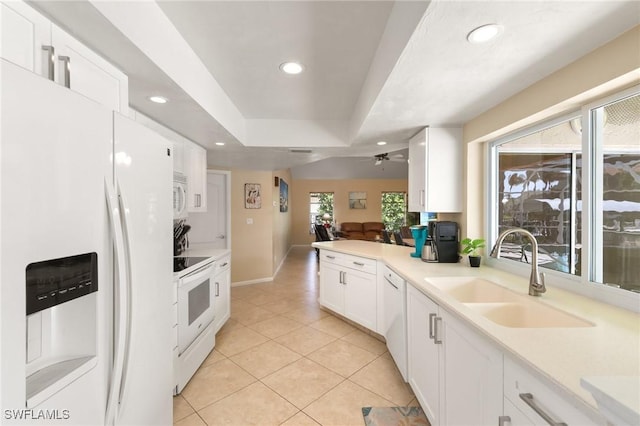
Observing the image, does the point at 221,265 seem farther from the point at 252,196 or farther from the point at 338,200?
the point at 338,200

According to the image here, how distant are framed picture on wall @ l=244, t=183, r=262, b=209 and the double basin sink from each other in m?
3.80

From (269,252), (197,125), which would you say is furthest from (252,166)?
(197,125)

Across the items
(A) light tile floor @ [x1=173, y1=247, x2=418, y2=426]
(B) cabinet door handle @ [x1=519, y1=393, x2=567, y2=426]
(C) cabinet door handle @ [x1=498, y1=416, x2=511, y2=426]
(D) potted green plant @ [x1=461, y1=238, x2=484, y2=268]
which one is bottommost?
(A) light tile floor @ [x1=173, y1=247, x2=418, y2=426]

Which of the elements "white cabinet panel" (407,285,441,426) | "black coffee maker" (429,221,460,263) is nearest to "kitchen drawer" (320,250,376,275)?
"black coffee maker" (429,221,460,263)

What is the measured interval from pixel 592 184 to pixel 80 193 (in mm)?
2376

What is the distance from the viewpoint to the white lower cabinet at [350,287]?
2.79 m

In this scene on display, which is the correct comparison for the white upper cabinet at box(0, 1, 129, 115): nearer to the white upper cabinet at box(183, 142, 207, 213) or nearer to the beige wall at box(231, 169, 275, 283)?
the white upper cabinet at box(183, 142, 207, 213)

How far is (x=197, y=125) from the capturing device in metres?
2.45

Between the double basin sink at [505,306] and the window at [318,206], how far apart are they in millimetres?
8145

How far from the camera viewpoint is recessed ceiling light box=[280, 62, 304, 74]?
1983 millimetres

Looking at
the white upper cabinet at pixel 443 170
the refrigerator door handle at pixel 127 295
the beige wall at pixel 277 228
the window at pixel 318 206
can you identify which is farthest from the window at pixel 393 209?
the refrigerator door handle at pixel 127 295

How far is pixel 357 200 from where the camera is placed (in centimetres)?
1003

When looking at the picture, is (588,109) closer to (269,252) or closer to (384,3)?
(384,3)

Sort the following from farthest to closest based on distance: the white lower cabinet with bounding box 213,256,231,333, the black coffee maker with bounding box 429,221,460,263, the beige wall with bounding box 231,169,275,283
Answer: the beige wall with bounding box 231,169,275,283
the white lower cabinet with bounding box 213,256,231,333
the black coffee maker with bounding box 429,221,460,263
